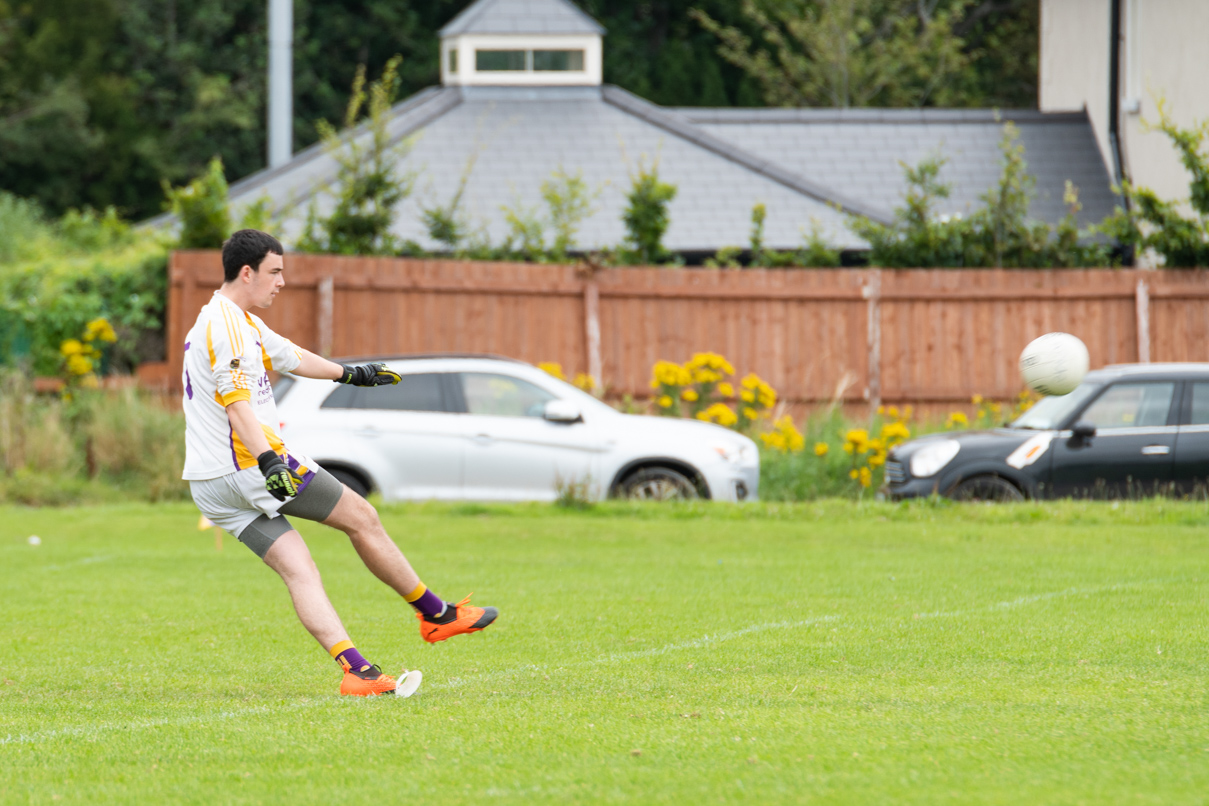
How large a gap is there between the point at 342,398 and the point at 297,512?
7457 mm

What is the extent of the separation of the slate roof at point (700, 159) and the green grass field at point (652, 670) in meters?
10.9

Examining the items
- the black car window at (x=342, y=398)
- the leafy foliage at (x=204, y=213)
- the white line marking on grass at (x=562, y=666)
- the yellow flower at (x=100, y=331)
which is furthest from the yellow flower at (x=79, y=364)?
the white line marking on grass at (x=562, y=666)

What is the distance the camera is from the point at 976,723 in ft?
17.4

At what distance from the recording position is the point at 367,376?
689 centimetres

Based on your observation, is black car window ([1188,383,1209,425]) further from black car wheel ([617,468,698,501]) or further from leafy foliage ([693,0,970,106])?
leafy foliage ([693,0,970,106])

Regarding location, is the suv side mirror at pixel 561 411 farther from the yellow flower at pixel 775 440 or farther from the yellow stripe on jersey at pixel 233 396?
the yellow stripe on jersey at pixel 233 396

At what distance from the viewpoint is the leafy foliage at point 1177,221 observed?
18.0 m

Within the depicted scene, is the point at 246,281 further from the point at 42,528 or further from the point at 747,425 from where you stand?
the point at 747,425

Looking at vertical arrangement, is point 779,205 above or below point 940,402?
above

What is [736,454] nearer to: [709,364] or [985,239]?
[709,364]

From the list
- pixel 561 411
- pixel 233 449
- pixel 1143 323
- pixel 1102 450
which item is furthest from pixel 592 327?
pixel 233 449

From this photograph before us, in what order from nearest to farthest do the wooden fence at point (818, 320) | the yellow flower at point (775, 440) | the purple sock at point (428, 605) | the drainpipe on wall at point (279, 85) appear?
the purple sock at point (428, 605) → the yellow flower at point (775, 440) → the wooden fence at point (818, 320) → the drainpipe on wall at point (279, 85)

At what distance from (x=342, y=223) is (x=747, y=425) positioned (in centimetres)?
619

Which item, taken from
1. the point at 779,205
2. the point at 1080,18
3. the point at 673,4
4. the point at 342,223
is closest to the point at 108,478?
the point at 342,223
